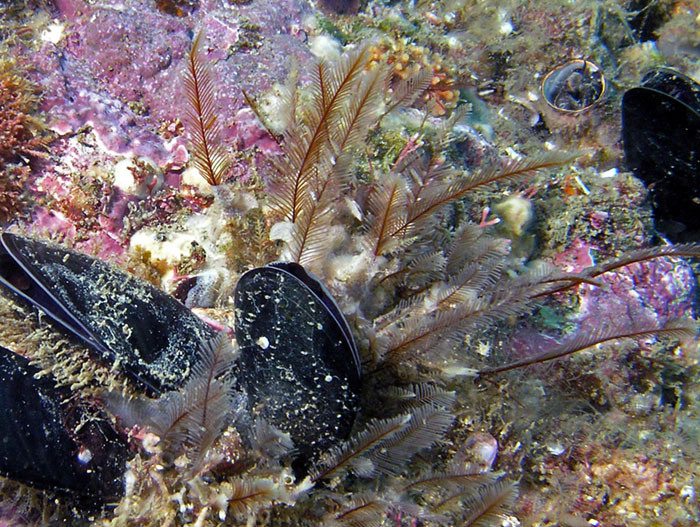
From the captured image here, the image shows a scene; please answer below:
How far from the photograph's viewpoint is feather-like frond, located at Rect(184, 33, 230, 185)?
206 centimetres

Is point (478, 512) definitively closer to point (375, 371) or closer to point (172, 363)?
point (375, 371)

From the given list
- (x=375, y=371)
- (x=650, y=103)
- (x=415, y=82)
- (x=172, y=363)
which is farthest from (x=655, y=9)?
(x=172, y=363)

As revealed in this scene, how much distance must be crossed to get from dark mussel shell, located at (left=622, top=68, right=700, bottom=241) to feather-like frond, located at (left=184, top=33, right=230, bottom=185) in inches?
182

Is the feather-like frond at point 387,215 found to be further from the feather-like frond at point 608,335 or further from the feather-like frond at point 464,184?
the feather-like frond at point 608,335

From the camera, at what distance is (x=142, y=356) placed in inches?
79.5

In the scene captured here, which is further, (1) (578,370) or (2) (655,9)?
(2) (655,9)

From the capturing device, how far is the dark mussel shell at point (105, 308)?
1923 mm

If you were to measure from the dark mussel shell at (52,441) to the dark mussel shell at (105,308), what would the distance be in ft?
0.84

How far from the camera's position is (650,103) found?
4.45 meters

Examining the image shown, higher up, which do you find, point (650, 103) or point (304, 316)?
point (650, 103)

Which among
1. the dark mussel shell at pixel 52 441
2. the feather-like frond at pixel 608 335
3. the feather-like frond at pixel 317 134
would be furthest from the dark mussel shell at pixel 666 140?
the dark mussel shell at pixel 52 441

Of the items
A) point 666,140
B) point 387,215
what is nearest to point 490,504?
point 387,215

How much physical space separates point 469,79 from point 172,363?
195 inches

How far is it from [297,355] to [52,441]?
116 cm
